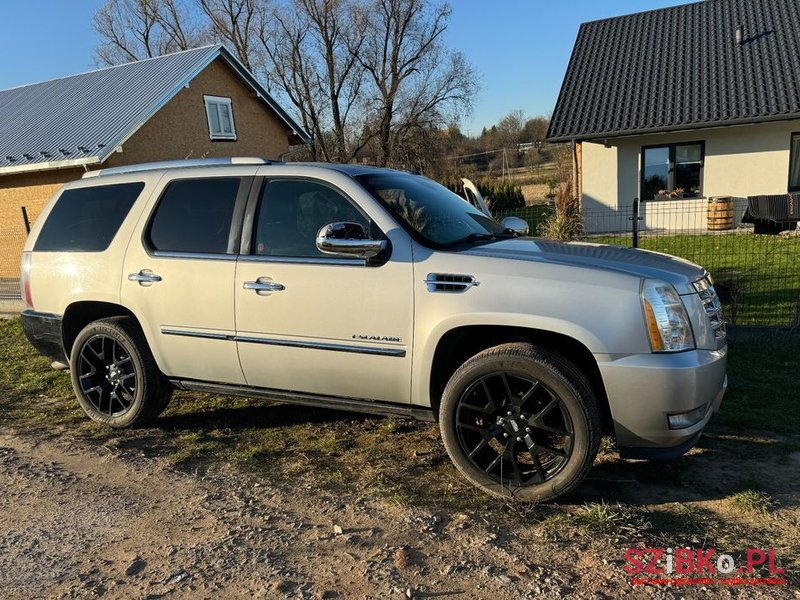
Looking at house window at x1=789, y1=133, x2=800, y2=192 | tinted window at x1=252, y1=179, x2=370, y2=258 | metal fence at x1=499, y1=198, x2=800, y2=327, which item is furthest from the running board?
house window at x1=789, y1=133, x2=800, y2=192

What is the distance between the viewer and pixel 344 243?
344 centimetres

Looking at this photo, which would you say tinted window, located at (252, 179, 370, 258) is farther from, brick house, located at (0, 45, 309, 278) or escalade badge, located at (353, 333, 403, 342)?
brick house, located at (0, 45, 309, 278)

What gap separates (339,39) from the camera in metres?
35.7

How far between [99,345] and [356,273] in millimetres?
2385

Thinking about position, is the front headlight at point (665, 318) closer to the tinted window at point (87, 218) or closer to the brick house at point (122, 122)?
the tinted window at point (87, 218)

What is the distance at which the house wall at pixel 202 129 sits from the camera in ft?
52.9

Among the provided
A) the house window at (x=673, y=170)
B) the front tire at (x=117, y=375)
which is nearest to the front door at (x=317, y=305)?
the front tire at (x=117, y=375)

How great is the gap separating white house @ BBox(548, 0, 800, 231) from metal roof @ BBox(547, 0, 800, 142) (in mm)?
28

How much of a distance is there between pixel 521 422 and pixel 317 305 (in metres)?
1.39

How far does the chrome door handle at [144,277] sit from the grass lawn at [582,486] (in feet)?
3.99

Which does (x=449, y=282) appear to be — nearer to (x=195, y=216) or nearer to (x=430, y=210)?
(x=430, y=210)

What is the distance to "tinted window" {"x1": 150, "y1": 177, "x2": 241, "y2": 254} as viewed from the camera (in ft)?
13.4

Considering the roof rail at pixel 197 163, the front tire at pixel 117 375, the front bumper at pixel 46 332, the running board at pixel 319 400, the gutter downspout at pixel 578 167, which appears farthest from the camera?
the gutter downspout at pixel 578 167

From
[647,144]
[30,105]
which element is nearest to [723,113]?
[647,144]
